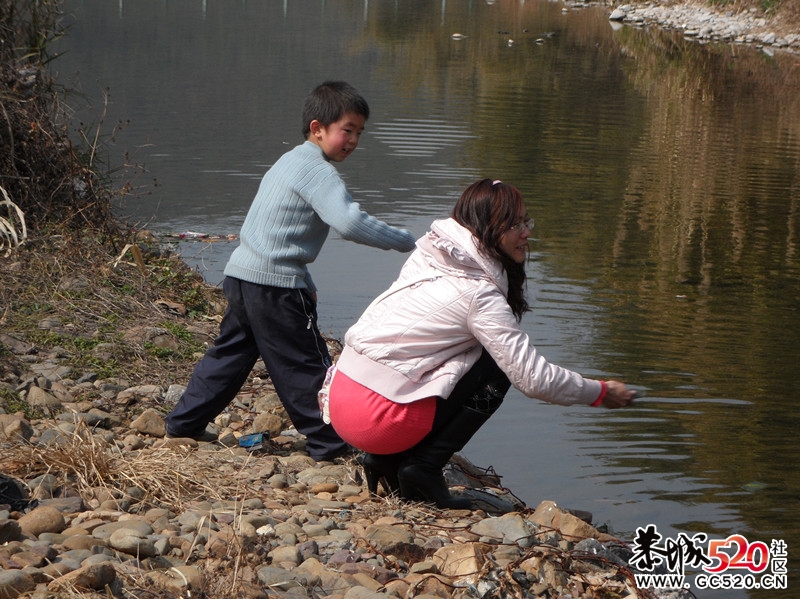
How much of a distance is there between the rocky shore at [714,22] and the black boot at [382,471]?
29831 millimetres

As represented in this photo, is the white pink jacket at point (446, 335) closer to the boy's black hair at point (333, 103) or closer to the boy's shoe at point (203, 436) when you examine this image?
the boy's black hair at point (333, 103)

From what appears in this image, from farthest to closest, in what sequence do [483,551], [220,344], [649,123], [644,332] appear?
[649,123]
[644,332]
[220,344]
[483,551]

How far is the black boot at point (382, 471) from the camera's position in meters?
3.92

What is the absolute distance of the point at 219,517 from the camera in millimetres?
3516

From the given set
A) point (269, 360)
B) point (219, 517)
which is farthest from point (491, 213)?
point (219, 517)

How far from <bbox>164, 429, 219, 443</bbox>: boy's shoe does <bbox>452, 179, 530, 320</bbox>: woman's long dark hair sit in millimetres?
1483

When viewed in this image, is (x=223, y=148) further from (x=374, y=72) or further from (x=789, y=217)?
(x=374, y=72)

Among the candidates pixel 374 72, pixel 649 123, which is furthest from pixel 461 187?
pixel 374 72

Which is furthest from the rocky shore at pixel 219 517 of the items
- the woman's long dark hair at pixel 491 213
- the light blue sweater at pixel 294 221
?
the woman's long dark hair at pixel 491 213

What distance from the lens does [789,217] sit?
1093cm

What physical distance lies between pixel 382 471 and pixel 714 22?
3518cm

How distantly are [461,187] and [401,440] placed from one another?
8.35 m

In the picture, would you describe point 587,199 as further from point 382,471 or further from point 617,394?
point 617,394

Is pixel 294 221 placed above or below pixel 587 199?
above
